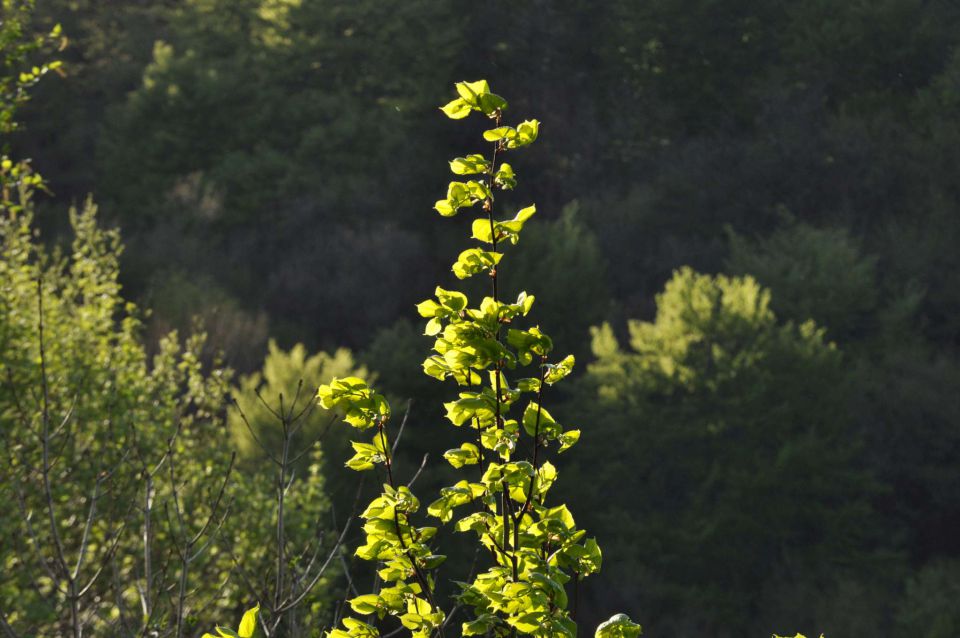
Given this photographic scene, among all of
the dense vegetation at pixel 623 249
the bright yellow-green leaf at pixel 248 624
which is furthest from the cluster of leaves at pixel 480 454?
the dense vegetation at pixel 623 249

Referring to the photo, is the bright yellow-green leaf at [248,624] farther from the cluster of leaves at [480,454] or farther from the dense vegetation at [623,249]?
the dense vegetation at [623,249]

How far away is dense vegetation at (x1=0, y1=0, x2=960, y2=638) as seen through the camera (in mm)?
22203

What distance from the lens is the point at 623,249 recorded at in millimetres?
33156

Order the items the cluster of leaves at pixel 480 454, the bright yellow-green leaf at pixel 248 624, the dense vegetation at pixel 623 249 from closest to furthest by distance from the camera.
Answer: the bright yellow-green leaf at pixel 248 624, the cluster of leaves at pixel 480 454, the dense vegetation at pixel 623 249

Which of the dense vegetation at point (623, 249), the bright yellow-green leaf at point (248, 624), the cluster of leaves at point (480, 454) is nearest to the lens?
the bright yellow-green leaf at point (248, 624)

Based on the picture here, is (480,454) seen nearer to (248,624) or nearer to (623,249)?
(248,624)

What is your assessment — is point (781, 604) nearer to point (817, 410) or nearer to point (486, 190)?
point (817, 410)

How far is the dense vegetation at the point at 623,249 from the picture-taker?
22.2 metres

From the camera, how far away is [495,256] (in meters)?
2.88

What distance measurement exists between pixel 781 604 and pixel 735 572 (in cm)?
126

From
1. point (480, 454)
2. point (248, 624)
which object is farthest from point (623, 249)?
point (248, 624)

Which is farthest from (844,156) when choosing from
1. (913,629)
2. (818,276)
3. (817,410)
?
(913,629)

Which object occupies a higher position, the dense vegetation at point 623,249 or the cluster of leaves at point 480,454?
the cluster of leaves at point 480,454

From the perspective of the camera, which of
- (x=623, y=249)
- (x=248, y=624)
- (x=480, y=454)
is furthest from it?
(x=623, y=249)
